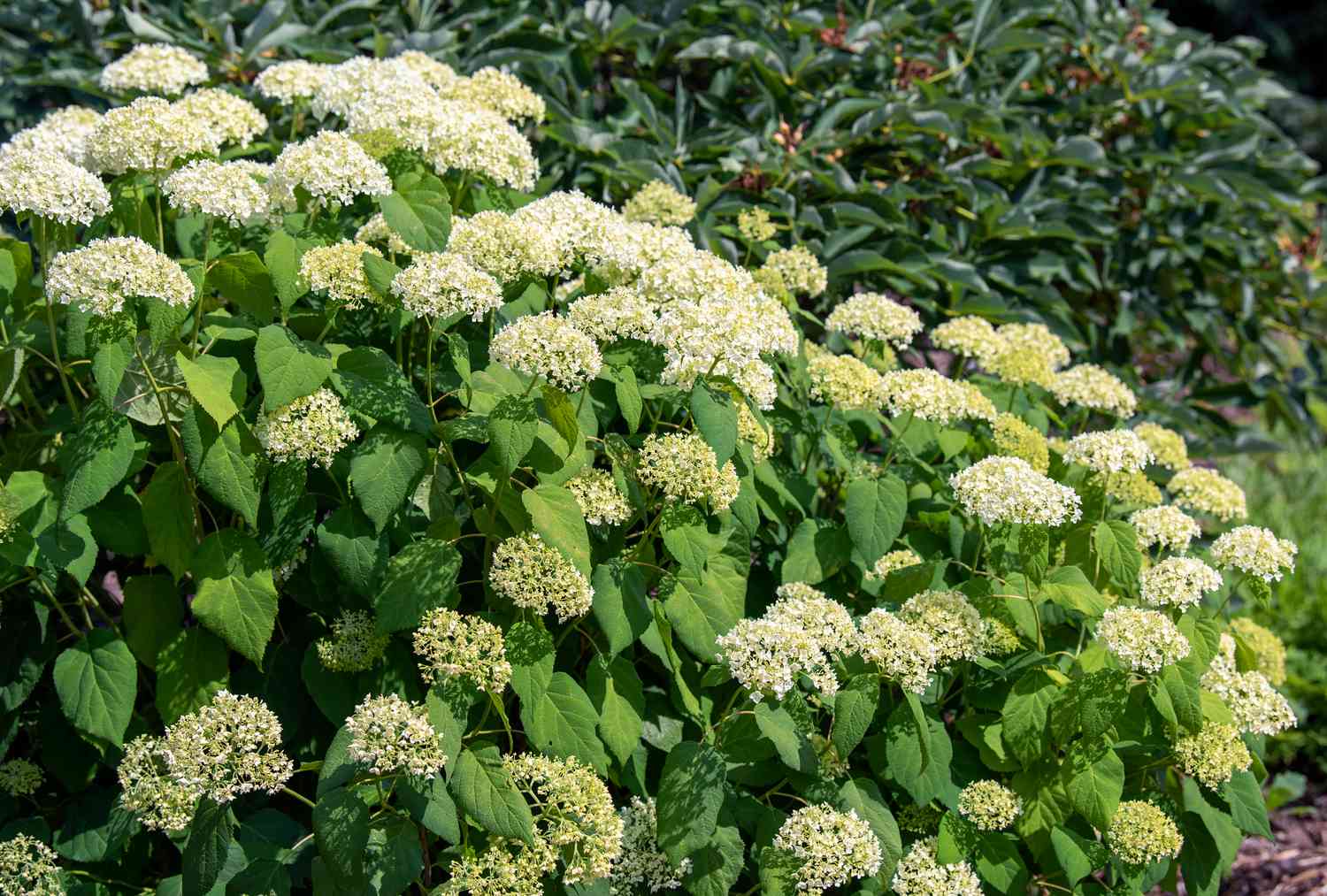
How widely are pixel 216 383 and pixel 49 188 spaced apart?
1.77 feet

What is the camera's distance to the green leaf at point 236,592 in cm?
227

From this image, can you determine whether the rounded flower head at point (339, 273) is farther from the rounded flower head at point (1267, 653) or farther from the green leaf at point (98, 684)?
the rounded flower head at point (1267, 653)

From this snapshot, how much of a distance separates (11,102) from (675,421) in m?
2.92

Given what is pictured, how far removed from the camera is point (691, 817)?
2.32m

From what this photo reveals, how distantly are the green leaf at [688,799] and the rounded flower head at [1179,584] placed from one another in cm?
106

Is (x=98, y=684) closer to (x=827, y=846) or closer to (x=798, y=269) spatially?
(x=827, y=846)

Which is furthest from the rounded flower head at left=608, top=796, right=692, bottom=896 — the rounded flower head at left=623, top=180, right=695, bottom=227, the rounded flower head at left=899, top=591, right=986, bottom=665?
the rounded flower head at left=623, top=180, right=695, bottom=227

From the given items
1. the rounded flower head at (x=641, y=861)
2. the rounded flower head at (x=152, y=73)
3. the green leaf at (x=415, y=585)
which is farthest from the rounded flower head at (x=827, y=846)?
the rounded flower head at (x=152, y=73)

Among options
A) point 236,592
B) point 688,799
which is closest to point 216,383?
point 236,592

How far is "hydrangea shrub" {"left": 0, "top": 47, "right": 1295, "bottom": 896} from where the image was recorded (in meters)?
2.23

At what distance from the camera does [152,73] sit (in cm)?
310

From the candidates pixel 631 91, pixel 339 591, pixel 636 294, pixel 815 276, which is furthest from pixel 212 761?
pixel 631 91

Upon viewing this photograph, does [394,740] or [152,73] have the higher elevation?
[152,73]

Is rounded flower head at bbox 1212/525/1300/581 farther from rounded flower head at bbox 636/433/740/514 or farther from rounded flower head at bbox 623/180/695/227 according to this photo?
rounded flower head at bbox 623/180/695/227
